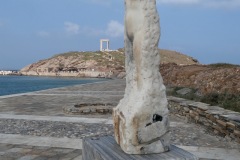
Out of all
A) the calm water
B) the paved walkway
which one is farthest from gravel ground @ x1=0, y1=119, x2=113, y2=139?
the calm water

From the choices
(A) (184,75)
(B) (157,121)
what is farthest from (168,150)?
(A) (184,75)

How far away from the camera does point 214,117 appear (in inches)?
298

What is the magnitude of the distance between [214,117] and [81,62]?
3794 inches

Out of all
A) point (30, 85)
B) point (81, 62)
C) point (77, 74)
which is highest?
point (81, 62)

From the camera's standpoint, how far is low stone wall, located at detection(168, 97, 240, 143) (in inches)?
267

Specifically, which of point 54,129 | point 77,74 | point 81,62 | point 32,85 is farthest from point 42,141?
point 81,62

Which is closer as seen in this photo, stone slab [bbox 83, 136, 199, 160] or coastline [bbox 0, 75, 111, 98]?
stone slab [bbox 83, 136, 199, 160]

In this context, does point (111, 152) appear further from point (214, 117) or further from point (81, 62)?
point (81, 62)

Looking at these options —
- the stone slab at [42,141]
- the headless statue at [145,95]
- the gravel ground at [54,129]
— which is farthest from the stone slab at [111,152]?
the gravel ground at [54,129]

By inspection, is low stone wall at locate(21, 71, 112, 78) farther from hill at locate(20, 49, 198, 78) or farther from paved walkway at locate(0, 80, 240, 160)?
paved walkway at locate(0, 80, 240, 160)

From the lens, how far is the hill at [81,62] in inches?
3723

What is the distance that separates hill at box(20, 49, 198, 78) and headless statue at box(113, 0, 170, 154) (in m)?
84.4

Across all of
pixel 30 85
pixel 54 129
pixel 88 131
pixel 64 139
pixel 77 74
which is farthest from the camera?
pixel 77 74

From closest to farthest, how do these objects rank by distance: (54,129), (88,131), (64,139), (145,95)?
(145,95)
(64,139)
(88,131)
(54,129)
